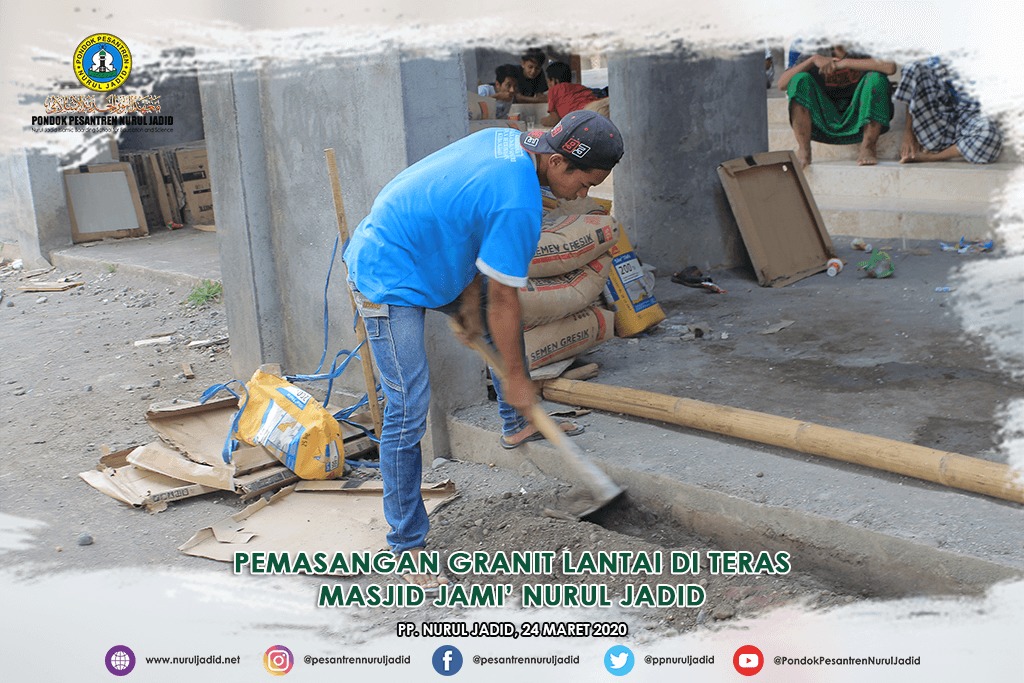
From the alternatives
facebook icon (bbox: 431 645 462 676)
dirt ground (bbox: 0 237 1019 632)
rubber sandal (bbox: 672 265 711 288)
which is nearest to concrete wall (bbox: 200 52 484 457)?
dirt ground (bbox: 0 237 1019 632)

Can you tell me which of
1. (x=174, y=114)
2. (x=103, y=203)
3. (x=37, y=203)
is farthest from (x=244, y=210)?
(x=174, y=114)

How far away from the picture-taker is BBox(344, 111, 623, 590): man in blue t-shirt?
10.00 ft

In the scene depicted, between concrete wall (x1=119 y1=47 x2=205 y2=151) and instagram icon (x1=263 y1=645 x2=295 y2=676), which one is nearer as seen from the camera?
instagram icon (x1=263 y1=645 x2=295 y2=676)

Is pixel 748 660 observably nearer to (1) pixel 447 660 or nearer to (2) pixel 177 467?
(1) pixel 447 660

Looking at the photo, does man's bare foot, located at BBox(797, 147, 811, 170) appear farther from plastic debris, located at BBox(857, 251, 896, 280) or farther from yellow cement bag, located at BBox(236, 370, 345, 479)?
yellow cement bag, located at BBox(236, 370, 345, 479)

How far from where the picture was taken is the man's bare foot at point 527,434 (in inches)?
159

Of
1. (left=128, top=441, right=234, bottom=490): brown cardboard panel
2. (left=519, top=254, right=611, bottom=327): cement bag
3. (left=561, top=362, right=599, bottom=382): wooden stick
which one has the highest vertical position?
(left=519, top=254, right=611, bottom=327): cement bag

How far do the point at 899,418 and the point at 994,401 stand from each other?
46cm

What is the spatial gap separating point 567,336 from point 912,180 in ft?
14.6

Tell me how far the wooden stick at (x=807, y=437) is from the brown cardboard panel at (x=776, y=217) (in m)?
2.69

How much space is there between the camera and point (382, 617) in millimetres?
3266

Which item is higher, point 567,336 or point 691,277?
point 567,336

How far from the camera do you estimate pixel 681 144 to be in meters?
6.72

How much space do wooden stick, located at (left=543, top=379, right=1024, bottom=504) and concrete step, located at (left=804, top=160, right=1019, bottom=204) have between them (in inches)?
180
